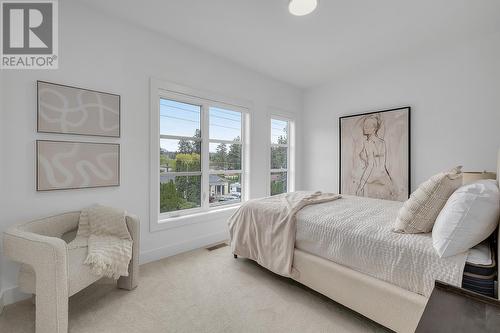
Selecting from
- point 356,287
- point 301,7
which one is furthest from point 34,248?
point 301,7

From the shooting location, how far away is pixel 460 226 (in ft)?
4.24

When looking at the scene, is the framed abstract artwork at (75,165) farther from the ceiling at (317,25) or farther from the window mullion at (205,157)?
the ceiling at (317,25)

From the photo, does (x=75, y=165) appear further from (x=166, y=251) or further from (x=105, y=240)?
(x=166, y=251)

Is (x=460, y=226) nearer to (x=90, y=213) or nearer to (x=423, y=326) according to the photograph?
(x=423, y=326)

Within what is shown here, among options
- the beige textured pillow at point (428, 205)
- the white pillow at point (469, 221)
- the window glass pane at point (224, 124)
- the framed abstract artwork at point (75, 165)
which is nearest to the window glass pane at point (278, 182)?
the window glass pane at point (224, 124)

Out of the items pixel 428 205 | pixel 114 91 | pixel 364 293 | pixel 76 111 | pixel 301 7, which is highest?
pixel 301 7

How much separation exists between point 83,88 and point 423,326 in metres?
2.93

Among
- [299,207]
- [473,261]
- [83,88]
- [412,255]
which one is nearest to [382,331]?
[412,255]

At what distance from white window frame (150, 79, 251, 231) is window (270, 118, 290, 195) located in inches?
28.0

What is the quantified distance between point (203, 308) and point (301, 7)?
2.81 metres

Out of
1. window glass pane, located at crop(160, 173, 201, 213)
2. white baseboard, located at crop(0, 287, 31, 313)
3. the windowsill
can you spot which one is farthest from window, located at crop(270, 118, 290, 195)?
white baseboard, located at crop(0, 287, 31, 313)

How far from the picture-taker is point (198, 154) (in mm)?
3287

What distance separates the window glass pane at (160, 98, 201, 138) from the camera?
9.69 feet

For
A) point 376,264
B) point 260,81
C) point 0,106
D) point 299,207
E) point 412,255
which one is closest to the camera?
point 412,255
